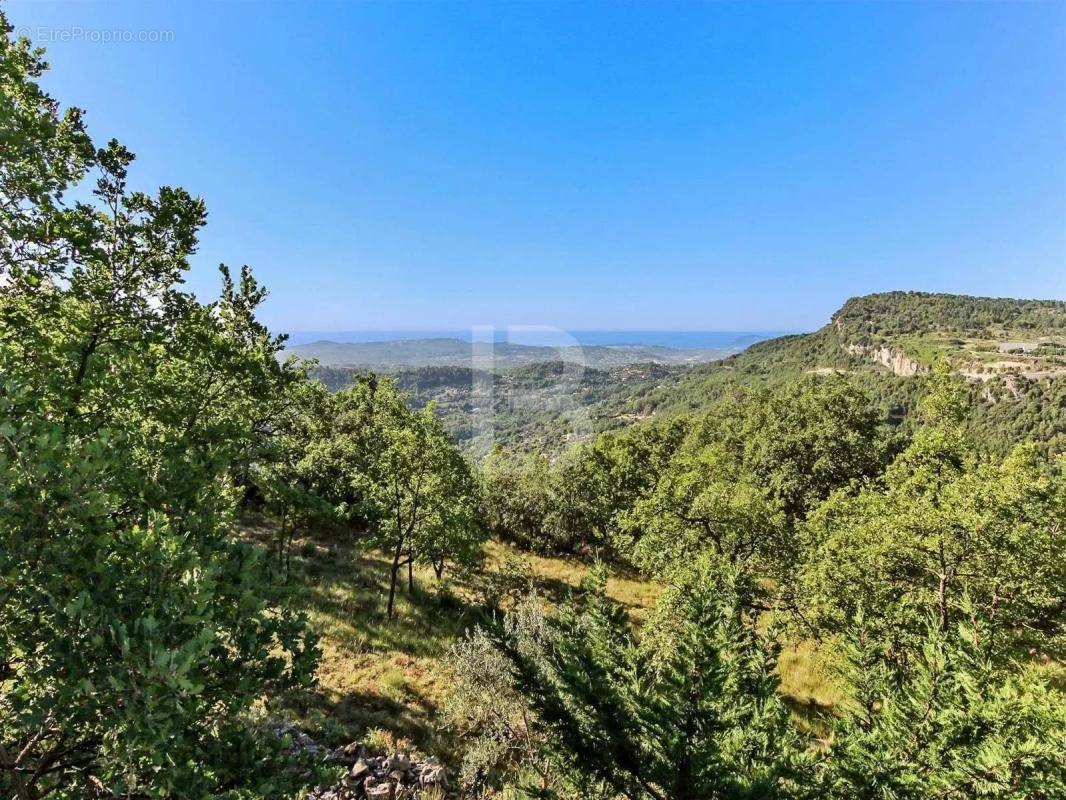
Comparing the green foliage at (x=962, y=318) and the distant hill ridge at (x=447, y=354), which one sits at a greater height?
the green foliage at (x=962, y=318)

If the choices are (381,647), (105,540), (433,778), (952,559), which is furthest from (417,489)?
(952,559)

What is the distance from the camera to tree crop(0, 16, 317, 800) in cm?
302

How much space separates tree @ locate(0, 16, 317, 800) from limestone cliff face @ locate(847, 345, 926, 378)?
539 feet

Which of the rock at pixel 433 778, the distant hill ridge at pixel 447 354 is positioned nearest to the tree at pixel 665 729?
the rock at pixel 433 778

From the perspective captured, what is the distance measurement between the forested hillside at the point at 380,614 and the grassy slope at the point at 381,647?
13 cm

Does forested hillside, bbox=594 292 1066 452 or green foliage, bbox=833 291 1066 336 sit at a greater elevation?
green foliage, bbox=833 291 1066 336

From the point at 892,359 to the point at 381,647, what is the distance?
594 ft

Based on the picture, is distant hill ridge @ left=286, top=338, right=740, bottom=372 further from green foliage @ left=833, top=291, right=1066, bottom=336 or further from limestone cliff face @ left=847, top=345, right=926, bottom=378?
green foliage @ left=833, top=291, right=1066, bottom=336

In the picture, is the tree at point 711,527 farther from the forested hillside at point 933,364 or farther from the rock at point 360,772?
the forested hillside at point 933,364

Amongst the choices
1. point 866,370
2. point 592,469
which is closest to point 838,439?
point 592,469

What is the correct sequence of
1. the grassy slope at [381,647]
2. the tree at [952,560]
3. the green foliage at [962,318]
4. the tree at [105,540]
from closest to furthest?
the tree at [105,540] < the tree at [952,560] < the grassy slope at [381,647] < the green foliage at [962,318]

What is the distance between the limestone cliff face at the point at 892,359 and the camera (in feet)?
440

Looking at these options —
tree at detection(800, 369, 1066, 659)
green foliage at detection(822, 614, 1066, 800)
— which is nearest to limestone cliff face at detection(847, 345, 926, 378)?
tree at detection(800, 369, 1066, 659)

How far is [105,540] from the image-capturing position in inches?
127
